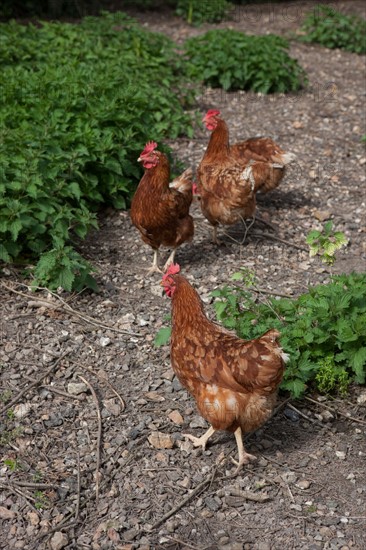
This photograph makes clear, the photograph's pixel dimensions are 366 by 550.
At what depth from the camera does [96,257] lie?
641cm

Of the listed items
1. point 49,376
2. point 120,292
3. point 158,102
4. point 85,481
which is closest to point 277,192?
point 158,102

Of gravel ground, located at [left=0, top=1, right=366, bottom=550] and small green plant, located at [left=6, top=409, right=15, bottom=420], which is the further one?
small green plant, located at [left=6, top=409, right=15, bottom=420]

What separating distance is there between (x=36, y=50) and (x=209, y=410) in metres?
6.76

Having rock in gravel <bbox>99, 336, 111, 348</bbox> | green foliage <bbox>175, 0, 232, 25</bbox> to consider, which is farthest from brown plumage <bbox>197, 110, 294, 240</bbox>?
green foliage <bbox>175, 0, 232, 25</bbox>

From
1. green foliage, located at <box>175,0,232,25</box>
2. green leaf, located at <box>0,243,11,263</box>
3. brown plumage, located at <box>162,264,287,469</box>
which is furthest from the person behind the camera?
green foliage, located at <box>175,0,232,25</box>

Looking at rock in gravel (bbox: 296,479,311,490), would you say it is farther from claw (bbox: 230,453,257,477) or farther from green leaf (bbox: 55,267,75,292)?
green leaf (bbox: 55,267,75,292)

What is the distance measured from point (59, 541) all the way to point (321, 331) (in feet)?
6.89

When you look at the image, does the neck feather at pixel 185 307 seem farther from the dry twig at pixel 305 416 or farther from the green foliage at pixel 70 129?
the green foliage at pixel 70 129

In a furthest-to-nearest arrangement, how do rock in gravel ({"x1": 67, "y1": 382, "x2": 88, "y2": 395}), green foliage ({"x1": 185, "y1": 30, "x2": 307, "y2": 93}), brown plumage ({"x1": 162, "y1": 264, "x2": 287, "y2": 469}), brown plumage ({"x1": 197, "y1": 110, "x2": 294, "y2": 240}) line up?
green foliage ({"x1": 185, "y1": 30, "x2": 307, "y2": 93})
brown plumage ({"x1": 197, "y1": 110, "x2": 294, "y2": 240})
rock in gravel ({"x1": 67, "y1": 382, "x2": 88, "y2": 395})
brown plumage ({"x1": 162, "y1": 264, "x2": 287, "y2": 469})

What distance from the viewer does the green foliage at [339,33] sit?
11664 millimetres

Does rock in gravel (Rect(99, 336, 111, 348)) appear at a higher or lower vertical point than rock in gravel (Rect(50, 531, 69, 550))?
higher

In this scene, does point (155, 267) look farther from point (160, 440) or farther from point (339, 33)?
point (339, 33)

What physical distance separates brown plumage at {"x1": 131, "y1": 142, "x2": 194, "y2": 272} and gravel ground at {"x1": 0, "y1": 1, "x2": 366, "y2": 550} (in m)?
0.38

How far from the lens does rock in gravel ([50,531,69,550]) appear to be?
12.4 feet
